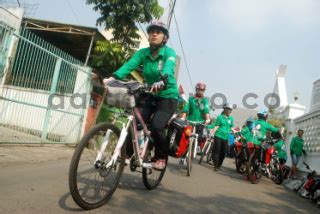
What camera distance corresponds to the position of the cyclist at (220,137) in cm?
1022

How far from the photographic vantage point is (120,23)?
1354 centimetres

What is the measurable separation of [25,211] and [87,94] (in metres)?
8.38

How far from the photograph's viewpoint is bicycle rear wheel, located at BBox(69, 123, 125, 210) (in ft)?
11.0

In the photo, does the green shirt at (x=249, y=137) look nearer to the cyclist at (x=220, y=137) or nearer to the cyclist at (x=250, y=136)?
the cyclist at (x=250, y=136)

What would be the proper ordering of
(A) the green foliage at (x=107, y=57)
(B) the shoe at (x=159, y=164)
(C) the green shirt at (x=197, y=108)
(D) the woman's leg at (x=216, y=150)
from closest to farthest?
(B) the shoe at (x=159, y=164)
(C) the green shirt at (x=197, y=108)
(D) the woman's leg at (x=216, y=150)
(A) the green foliage at (x=107, y=57)

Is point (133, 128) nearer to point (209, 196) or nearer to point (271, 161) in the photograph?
point (209, 196)

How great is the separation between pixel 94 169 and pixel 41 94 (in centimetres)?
556

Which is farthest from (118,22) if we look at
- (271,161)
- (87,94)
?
(271,161)

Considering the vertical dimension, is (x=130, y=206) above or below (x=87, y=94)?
below

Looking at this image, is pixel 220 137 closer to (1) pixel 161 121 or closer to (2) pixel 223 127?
(2) pixel 223 127

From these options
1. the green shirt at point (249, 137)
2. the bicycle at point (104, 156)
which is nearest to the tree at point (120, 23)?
the green shirt at point (249, 137)

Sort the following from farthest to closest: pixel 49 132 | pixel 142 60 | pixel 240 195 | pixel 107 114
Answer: pixel 107 114 < pixel 49 132 < pixel 240 195 < pixel 142 60

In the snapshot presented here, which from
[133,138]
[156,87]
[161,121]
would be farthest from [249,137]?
[156,87]

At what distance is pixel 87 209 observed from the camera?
11.6ft
